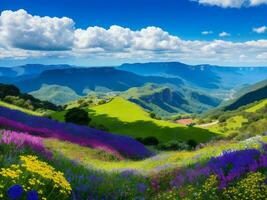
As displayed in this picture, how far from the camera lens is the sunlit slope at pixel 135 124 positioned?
90.6m

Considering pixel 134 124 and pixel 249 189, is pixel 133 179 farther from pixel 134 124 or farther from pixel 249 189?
pixel 134 124

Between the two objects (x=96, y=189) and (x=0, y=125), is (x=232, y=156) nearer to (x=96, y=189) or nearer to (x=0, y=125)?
(x=96, y=189)

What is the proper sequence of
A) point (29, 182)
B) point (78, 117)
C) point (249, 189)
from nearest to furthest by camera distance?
point (29, 182)
point (249, 189)
point (78, 117)

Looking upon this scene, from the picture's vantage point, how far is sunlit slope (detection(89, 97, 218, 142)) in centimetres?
9062

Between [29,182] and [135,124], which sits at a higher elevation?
[29,182]

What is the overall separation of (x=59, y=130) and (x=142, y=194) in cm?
1849

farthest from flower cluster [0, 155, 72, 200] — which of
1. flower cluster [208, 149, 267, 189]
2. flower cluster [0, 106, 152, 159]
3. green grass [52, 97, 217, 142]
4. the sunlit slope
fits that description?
the sunlit slope

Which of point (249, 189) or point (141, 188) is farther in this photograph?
point (141, 188)

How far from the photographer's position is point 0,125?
23.2 meters

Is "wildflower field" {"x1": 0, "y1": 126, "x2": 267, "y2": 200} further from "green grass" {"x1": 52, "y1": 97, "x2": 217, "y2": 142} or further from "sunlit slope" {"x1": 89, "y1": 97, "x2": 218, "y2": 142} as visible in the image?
"sunlit slope" {"x1": 89, "y1": 97, "x2": 218, "y2": 142}

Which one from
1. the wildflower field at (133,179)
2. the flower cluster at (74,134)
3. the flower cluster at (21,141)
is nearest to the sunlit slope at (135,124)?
the flower cluster at (74,134)

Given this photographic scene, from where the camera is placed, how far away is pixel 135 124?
107 metres

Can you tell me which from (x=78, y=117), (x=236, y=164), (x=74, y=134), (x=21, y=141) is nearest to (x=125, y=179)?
(x=21, y=141)

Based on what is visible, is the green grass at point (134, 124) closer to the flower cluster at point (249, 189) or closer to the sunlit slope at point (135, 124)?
the sunlit slope at point (135, 124)
